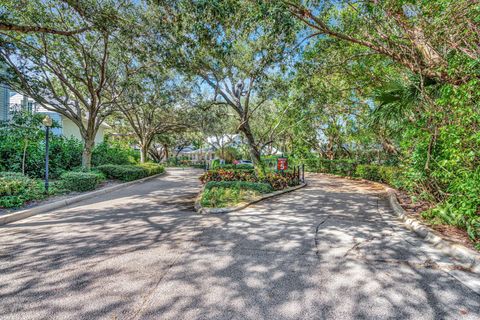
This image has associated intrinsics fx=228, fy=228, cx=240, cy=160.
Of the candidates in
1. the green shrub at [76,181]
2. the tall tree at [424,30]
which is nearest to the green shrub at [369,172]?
the tall tree at [424,30]

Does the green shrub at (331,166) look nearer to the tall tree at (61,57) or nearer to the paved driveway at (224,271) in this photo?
the paved driveway at (224,271)

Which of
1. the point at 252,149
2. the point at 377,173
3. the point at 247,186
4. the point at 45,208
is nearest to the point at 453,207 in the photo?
the point at 247,186

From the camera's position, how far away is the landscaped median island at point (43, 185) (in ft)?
20.2

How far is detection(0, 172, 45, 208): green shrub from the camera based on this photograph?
5.94 m

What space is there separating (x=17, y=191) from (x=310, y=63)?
9.97 m

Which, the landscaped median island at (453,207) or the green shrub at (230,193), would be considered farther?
the green shrub at (230,193)

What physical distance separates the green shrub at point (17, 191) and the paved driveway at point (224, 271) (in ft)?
4.42

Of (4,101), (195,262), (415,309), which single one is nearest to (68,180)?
(195,262)

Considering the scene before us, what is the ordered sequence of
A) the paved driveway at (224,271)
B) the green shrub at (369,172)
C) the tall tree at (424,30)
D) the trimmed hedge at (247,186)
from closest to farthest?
the paved driveway at (224,271), the tall tree at (424,30), the trimmed hedge at (247,186), the green shrub at (369,172)

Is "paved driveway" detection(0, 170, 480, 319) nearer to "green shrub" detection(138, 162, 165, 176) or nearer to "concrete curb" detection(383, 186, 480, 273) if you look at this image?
"concrete curb" detection(383, 186, 480, 273)

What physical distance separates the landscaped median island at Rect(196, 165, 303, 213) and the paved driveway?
1270mm

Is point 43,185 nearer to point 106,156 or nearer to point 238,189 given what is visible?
point 238,189

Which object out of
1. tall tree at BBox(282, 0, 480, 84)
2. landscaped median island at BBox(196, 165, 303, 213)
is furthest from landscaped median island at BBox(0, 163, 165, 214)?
tall tree at BBox(282, 0, 480, 84)

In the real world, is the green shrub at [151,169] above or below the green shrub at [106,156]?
Answer: below
